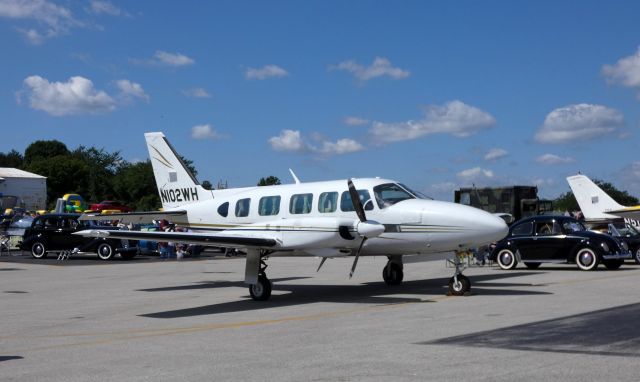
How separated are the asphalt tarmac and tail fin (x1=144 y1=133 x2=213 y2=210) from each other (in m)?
2.50

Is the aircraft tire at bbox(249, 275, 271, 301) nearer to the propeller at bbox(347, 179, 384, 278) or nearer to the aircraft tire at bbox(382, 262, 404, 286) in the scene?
the propeller at bbox(347, 179, 384, 278)

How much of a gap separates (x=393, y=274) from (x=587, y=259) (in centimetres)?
770

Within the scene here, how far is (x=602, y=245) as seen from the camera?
23.2 m

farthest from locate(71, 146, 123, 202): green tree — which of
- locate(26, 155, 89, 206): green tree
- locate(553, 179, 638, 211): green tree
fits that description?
locate(553, 179, 638, 211): green tree

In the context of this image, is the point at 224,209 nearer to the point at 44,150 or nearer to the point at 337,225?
the point at 337,225

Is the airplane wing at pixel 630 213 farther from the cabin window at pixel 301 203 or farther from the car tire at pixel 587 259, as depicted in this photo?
the cabin window at pixel 301 203

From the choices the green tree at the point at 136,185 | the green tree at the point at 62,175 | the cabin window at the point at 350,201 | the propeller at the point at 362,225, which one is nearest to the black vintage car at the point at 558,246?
the cabin window at the point at 350,201

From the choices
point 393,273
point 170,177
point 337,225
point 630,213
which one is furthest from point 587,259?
point 170,177

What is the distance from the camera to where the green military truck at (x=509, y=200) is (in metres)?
42.8

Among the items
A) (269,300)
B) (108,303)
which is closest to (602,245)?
(269,300)

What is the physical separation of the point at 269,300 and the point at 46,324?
5229mm

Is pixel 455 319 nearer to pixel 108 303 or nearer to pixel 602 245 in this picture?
pixel 108 303

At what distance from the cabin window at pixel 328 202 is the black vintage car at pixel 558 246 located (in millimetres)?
9890

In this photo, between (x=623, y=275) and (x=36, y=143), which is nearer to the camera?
(x=623, y=275)
